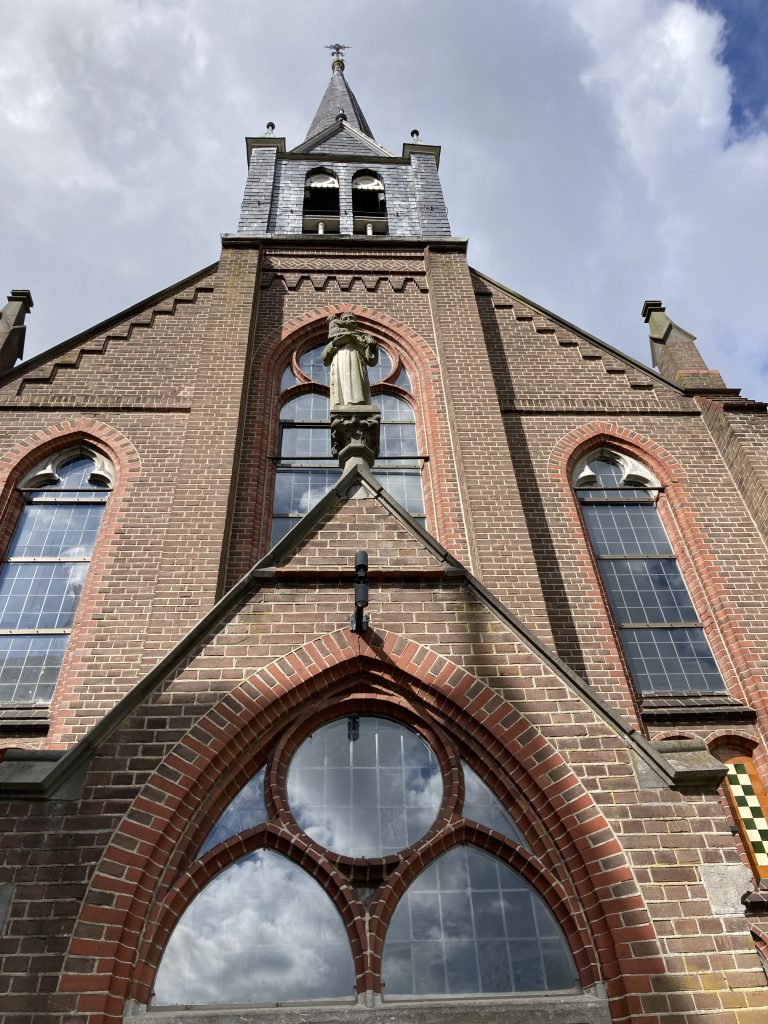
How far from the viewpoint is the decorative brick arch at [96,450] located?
9180mm

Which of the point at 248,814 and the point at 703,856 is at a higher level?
the point at 248,814

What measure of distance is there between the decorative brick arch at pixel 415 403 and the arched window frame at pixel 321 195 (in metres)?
5.49

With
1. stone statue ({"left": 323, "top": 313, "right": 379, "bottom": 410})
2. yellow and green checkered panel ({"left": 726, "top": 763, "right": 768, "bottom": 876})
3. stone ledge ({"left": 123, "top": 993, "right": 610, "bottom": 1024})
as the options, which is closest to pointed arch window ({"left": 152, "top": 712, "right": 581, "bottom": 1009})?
stone ledge ({"left": 123, "top": 993, "right": 610, "bottom": 1024})

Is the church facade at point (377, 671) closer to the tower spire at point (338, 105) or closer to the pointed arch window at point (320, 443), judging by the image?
the pointed arch window at point (320, 443)

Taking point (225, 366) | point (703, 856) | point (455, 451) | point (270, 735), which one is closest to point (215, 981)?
point (270, 735)

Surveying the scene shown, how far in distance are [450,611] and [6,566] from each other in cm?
630

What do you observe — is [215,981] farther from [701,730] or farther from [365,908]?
[701,730]

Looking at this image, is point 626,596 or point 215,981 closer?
point 215,981

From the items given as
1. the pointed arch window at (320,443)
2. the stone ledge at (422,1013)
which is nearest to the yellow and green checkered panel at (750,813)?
the stone ledge at (422,1013)

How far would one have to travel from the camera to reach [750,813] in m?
7.82

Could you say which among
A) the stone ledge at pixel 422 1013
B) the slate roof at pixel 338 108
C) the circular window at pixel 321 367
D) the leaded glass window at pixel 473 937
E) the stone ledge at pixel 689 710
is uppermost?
the slate roof at pixel 338 108

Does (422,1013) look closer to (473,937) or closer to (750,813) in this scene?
(473,937)

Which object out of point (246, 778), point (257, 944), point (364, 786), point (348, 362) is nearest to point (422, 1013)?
point (257, 944)

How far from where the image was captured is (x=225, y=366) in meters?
11.6
